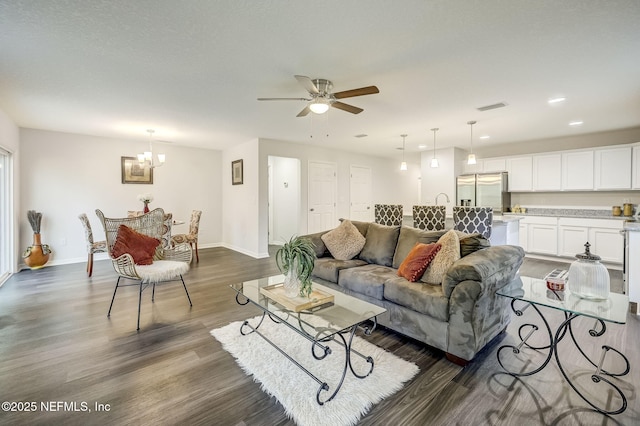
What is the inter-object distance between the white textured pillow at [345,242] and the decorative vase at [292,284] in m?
1.32

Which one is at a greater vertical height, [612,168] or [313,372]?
[612,168]

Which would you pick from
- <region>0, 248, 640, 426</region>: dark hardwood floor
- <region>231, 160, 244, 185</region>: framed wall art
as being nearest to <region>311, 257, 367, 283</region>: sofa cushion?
<region>0, 248, 640, 426</region>: dark hardwood floor

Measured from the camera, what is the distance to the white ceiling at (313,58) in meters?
1.95

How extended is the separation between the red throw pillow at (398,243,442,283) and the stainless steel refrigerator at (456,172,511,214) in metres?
4.62

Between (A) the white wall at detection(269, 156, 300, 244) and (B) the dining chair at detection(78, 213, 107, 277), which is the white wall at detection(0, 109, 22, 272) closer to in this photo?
(B) the dining chair at detection(78, 213, 107, 277)

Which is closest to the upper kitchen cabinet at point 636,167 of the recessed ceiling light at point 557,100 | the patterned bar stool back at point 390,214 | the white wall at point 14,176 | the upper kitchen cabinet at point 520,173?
the upper kitchen cabinet at point 520,173

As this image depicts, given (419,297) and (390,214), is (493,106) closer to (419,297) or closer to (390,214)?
(390,214)

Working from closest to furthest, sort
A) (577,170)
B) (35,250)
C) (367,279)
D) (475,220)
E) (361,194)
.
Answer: (367,279)
(475,220)
(35,250)
(577,170)
(361,194)

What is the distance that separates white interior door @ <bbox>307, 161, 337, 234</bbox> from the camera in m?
6.83

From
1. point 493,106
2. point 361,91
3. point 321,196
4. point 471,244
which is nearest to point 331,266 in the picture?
point 471,244

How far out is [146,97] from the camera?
3.51 metres

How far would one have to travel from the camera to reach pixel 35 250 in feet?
15.9

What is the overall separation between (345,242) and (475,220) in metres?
1.99

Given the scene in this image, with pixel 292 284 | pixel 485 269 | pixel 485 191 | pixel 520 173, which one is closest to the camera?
pixel 485 269
